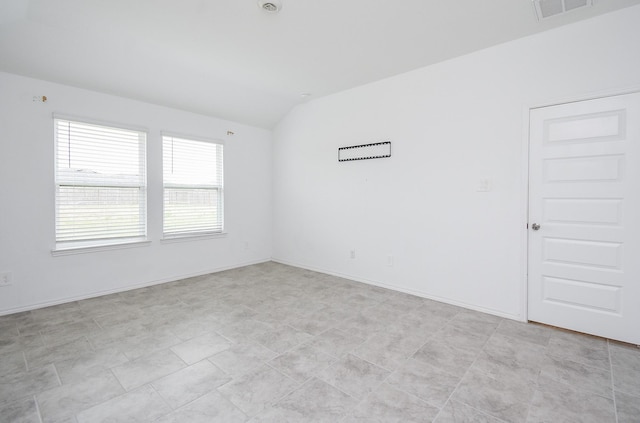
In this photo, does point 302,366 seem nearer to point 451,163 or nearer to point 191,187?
point 451,163

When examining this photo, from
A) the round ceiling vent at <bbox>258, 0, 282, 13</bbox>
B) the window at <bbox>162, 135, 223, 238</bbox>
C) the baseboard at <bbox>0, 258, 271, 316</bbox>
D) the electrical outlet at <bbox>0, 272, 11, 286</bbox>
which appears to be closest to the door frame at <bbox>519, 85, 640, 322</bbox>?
the round ceiling vent at <bbox>258, 0, 282, 13</bbox>

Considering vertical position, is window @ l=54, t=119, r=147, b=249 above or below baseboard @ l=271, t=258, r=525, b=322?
above

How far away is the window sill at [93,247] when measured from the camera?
332cm

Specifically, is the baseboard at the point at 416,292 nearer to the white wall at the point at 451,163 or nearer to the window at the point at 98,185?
the white wall at the point at 451,163

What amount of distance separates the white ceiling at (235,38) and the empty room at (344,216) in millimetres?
24

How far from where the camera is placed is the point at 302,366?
6.99 ft

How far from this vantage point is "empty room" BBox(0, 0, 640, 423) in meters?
1.94

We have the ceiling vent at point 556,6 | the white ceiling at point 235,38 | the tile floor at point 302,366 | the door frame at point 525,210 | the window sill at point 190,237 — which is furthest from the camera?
the window sill at point 190,237

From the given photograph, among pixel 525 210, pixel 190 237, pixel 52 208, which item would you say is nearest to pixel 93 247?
pixel 52 208

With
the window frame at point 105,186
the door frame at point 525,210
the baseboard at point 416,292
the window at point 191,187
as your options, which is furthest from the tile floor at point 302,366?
the window at point 191,187

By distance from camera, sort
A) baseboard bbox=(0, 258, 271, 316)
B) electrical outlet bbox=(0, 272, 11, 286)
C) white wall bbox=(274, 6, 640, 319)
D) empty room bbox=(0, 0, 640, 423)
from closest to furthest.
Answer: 1. empty room bbox=(0, 0, 640, 423)
2. white wall bbox=(274, 6, 640, 319)
3. electrical outlet bbox=(0, 272, 11, 286)
4. baseboard bbox=(0, 258, 271, 316)

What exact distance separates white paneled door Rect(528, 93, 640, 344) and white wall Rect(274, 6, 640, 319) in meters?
0.13

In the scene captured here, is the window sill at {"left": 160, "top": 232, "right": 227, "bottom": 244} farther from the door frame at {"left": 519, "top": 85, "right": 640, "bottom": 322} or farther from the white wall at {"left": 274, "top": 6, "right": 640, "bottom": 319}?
the door frame at {"left": 519, "top": 85, "right": 640, "bottom": 322}

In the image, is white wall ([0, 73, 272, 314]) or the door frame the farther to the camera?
white wall ([0, 73, 272, 314])
